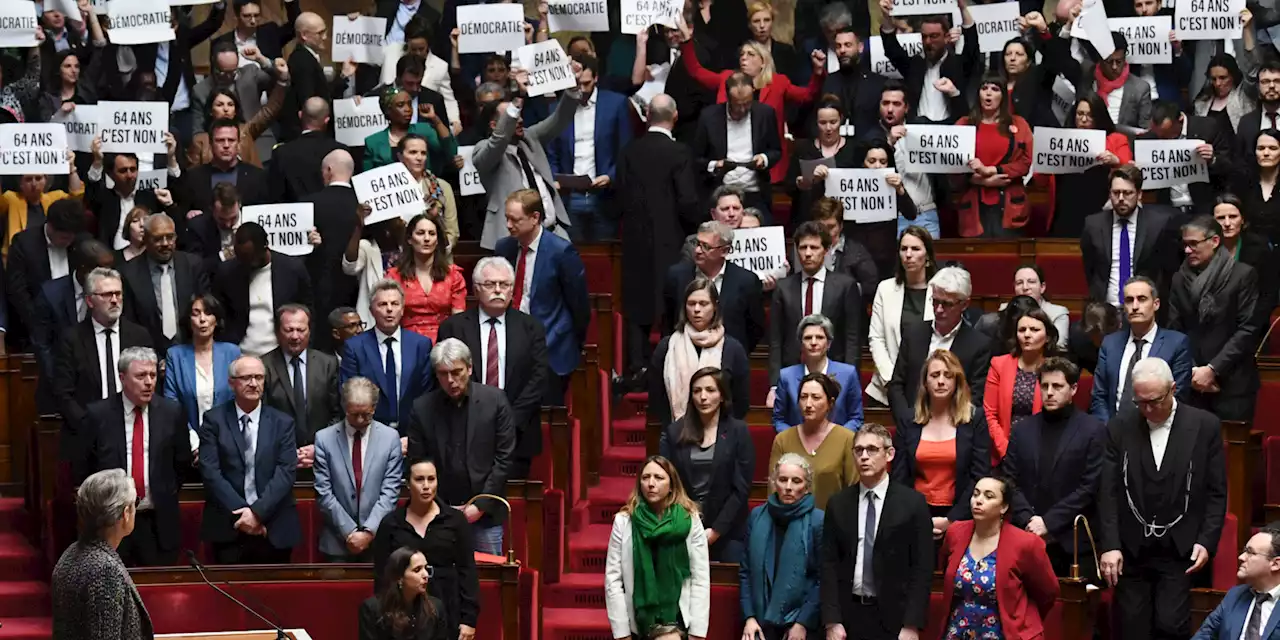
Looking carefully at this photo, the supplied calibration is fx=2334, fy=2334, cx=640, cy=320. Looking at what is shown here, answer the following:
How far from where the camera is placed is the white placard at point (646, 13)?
11.8 meters

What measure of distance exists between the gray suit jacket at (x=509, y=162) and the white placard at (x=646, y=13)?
0.99 meters

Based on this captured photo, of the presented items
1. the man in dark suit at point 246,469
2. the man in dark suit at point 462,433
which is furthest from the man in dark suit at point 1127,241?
the man in dark suit at point 246,469

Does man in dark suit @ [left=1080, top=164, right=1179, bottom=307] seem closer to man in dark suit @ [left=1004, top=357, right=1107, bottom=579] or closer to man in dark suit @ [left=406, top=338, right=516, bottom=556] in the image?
man in dark suit @ [left=1004, top=357, right=1107, bottom=579]

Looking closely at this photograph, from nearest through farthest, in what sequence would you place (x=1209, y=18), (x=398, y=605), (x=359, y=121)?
1. (x=398, y=605)
2. (x=359, y=121)
3. (x=1209, y=18)

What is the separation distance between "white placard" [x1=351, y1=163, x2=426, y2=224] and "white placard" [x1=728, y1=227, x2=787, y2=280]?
56.3 inches

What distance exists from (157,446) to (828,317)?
9.17 ft

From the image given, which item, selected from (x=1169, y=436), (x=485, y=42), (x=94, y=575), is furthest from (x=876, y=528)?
(x=485, y=42)

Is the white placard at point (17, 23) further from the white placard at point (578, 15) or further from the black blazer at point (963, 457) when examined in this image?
the black blazer at point (963, 457)

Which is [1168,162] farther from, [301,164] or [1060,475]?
[301,164]

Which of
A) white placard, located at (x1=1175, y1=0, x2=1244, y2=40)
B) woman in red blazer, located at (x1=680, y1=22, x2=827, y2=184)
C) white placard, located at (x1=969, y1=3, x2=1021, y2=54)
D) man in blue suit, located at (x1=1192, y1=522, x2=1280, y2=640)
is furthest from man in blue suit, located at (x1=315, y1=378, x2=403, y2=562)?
white placard, located at (x1=1175, y1=0, x2=1244, y2=40)

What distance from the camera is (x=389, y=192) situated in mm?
10414

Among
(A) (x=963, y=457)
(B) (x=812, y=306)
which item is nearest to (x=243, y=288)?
(B) (x=812, y=306)

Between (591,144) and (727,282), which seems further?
(591,144)

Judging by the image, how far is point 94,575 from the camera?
593 centimetres
